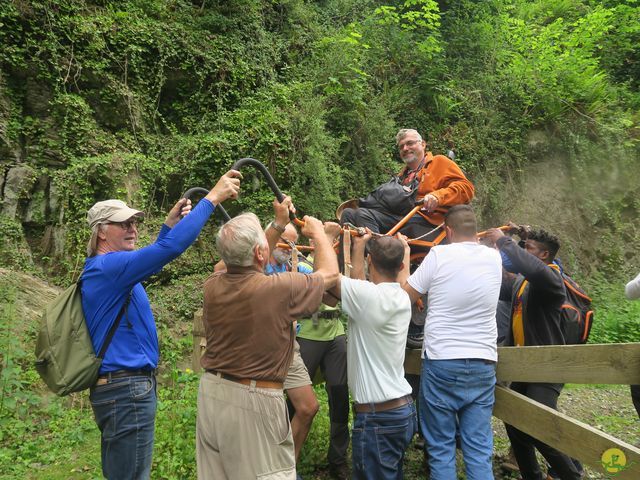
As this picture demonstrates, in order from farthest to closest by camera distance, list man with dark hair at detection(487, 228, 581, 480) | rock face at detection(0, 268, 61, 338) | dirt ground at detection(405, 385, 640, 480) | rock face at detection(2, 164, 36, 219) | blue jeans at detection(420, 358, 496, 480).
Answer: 1. rock face at detection(2, 164, 36, 219)
2. rock face at detection(0, 268, 61, 338)
3. dirt ground at detection(405, 385, 640, 480)
4. man with dark hair at detection(487, 228, 581, 480)
5. blue jeans at detection(420, 358, 496, 480)

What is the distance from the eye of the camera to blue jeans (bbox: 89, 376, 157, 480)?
2680 millimetres

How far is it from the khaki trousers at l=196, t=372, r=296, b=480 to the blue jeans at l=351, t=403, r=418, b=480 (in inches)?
22.5

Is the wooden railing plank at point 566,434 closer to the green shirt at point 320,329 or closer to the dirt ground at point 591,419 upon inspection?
the dirt ground at point 591,419

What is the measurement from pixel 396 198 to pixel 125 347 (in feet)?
8.74

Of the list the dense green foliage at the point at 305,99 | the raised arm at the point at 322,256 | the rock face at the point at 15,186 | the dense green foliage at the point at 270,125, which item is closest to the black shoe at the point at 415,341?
the dense green foliage at the point at 270,125

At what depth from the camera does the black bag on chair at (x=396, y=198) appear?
434cm

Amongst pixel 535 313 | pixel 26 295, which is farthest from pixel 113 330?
pixel 26 295

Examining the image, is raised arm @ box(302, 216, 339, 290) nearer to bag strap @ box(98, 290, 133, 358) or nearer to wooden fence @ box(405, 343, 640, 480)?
bag strap @ box(98, 290, 133, 358)

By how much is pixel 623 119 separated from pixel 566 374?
11.4 metres

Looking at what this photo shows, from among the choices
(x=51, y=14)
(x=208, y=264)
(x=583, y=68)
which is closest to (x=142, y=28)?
(x=51, y=14)

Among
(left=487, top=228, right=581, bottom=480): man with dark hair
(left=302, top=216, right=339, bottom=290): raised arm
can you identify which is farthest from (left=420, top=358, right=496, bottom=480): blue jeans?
(left=302, top=216, right=339, bottom=290): raised arm

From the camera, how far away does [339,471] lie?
13.1 feet

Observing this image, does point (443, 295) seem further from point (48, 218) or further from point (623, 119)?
point (623, 119)

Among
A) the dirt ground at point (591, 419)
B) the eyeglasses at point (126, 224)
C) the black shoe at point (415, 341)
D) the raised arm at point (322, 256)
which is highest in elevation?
the eyeglasses at point (126, 224)
